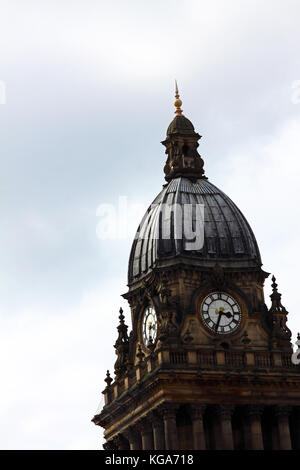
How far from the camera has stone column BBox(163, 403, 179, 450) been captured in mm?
99375

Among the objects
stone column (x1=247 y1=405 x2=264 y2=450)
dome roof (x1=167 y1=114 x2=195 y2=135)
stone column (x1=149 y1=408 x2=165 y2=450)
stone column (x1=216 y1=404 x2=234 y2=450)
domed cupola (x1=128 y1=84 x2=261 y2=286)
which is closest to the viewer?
stone column (x1=216 y1=404 x2=234 y2=450)

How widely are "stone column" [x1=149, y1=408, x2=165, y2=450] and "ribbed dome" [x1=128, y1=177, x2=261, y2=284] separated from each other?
10.7 metres

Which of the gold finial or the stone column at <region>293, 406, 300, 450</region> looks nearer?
the stone column at <region>293, 406, 300, 450</region>

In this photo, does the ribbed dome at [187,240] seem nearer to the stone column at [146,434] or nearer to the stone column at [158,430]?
the stone column at [146,434]

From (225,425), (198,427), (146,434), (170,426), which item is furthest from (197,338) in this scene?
(146,434)

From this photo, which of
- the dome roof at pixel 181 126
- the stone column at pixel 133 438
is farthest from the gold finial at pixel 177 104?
the stone column at pixel 133 438

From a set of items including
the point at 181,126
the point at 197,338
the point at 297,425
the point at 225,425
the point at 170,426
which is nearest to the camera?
the point at 170,426

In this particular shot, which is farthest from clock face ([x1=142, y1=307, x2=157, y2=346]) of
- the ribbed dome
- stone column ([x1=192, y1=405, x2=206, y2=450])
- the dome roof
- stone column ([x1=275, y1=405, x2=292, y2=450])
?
the dome roof

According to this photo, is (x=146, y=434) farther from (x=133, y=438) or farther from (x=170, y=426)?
(x=170, y=426)

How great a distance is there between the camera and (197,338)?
339 feet

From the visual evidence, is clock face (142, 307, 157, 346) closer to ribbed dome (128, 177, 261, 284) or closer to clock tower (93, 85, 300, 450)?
clock tower (93, 85, 300, 450)

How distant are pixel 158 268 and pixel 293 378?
453 inches

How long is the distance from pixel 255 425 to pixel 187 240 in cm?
1363
